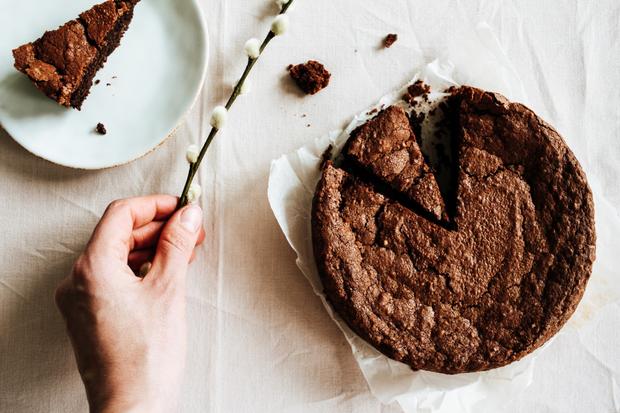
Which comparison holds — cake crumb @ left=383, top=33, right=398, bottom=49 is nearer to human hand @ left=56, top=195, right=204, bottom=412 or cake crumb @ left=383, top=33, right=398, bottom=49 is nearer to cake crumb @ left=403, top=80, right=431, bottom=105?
cake crumb @ left=403, top=80, right=431, bottom=105

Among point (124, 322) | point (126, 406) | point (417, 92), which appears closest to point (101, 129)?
point (124, 322)

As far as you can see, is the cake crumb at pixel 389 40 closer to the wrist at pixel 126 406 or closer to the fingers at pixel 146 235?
the fingers at pixel 146 235

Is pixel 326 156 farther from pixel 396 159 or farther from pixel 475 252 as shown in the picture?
pixel 475 252

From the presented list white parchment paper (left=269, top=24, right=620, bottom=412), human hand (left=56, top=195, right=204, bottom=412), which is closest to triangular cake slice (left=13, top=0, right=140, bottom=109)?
human hand (left=56, top=195, right=204, bottom=412)

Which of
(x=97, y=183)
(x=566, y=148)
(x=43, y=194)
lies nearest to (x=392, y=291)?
(x=566, y=148)

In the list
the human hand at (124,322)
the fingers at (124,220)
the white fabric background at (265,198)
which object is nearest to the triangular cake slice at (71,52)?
the white fabric background at (265,198)
